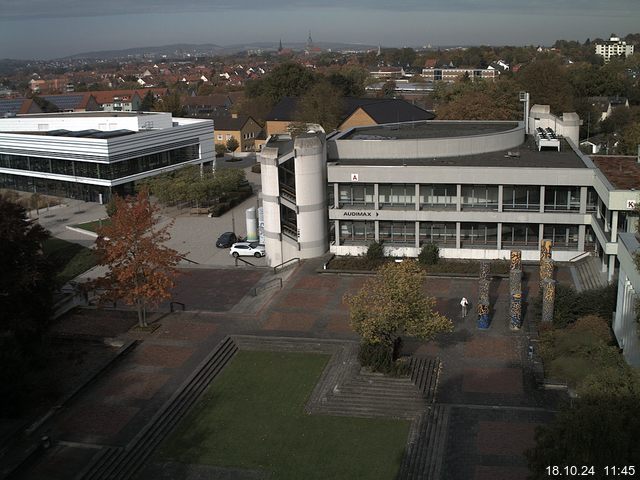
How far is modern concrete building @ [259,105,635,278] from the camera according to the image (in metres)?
41.3

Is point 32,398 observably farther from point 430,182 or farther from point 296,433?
point 430,182

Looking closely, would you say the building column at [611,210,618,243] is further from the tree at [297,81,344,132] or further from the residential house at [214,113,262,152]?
the residential house at [214,113,262,152]

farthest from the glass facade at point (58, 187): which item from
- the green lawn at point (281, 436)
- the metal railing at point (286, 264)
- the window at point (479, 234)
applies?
the green lawn at point (281, 436)

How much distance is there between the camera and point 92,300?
37906mm

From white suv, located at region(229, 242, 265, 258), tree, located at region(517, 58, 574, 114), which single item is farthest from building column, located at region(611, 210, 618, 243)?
tree, located at region(517, 58, 574, 114)

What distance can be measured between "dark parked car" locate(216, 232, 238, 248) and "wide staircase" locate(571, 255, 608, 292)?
22.8 meters

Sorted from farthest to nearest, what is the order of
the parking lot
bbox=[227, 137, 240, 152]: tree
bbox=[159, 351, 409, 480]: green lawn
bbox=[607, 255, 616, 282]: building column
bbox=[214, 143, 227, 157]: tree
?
bbox=[227, 137, 240, 152]: tree, bbox=[214, 143, 227, 157]: tree, the parking lot, bbox=[607, 255, 616, 282]: building column, bbox=[159, 351, 409, 480]: green lawn

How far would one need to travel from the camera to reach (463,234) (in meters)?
43.4

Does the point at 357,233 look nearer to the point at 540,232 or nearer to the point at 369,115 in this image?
the point at 540,232

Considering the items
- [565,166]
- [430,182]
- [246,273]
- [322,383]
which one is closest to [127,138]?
[246,273]

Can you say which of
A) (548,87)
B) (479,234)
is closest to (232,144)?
(548,87)

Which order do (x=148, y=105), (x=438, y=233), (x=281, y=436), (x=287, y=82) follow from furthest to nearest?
(x=148, y=105) < (x=287, y=82) < (x=438, y=233) < (x=281, y=436)

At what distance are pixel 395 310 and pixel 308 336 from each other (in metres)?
6.19

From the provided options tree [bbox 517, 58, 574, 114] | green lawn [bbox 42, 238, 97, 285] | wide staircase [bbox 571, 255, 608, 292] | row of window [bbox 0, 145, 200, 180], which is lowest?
green lawn [bbox 42, 238, 97, 285]
